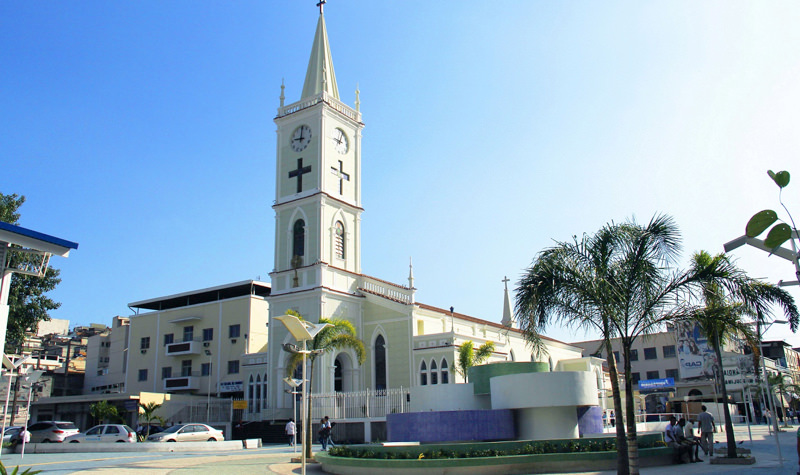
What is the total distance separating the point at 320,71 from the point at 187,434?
25.5 meters

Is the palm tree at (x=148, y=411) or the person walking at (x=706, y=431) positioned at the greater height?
the palm tree at (x=148, y=411)

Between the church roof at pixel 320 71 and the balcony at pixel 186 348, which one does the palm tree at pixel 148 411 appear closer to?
the balcony at pixel 186 348

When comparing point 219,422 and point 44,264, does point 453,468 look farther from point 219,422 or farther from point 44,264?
point 219,422

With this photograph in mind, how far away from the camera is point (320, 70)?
44.9 metres

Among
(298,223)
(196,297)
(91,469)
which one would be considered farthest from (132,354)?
(91,469)

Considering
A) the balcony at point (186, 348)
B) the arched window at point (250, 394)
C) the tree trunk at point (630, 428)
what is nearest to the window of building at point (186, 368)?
the balcony at point (186, 348)

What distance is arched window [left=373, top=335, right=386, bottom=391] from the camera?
39125 millimetres

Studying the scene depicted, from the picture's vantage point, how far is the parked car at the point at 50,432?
3312 cm

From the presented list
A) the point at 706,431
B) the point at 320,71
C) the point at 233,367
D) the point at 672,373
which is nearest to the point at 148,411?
the point at 233,367

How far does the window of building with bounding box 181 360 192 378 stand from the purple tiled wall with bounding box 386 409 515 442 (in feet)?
122

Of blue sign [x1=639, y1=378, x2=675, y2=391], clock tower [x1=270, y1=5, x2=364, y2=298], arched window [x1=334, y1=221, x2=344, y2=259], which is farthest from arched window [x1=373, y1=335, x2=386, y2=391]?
blue sign [x1=639, y1=378, x2=675, y2=391]

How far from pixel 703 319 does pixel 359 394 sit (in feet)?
65.6

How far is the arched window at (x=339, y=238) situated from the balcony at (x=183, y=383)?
1927 cm

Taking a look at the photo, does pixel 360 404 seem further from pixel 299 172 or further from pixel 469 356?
pixel 299 172
